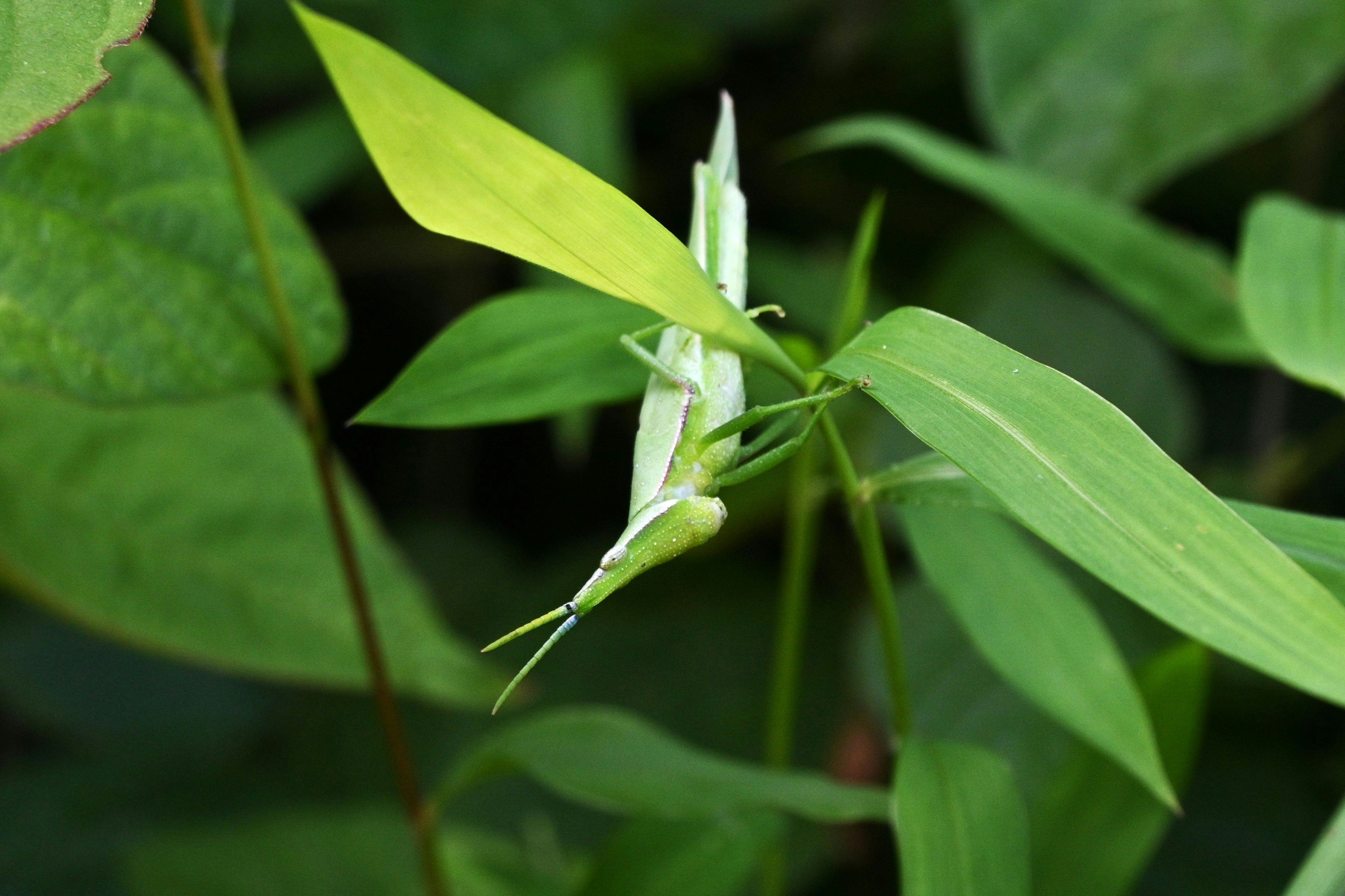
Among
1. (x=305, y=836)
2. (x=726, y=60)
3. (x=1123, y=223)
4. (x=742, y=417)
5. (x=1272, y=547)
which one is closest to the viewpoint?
(x=1272, y=547)

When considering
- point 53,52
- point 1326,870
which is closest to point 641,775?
point 1326,870

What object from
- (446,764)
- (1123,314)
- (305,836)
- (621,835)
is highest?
(1123,314)

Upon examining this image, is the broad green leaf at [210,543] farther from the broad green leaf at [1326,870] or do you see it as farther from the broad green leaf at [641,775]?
the broad green leaf at [1326,870]

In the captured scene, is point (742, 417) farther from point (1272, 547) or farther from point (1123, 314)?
point (1123, 314)

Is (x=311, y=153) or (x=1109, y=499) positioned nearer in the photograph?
(x=1109, y=499)

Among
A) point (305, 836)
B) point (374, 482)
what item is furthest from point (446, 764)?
point (374, 482)

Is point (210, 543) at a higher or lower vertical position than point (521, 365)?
lower

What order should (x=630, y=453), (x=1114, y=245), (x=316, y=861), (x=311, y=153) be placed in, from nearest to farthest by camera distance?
1. (x=1114, y=245)
2. (x=316, y=861)
3. (x=311, y=153)
4. (x=630, y=453)

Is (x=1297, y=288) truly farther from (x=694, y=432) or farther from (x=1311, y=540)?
(x=694, y=432)
